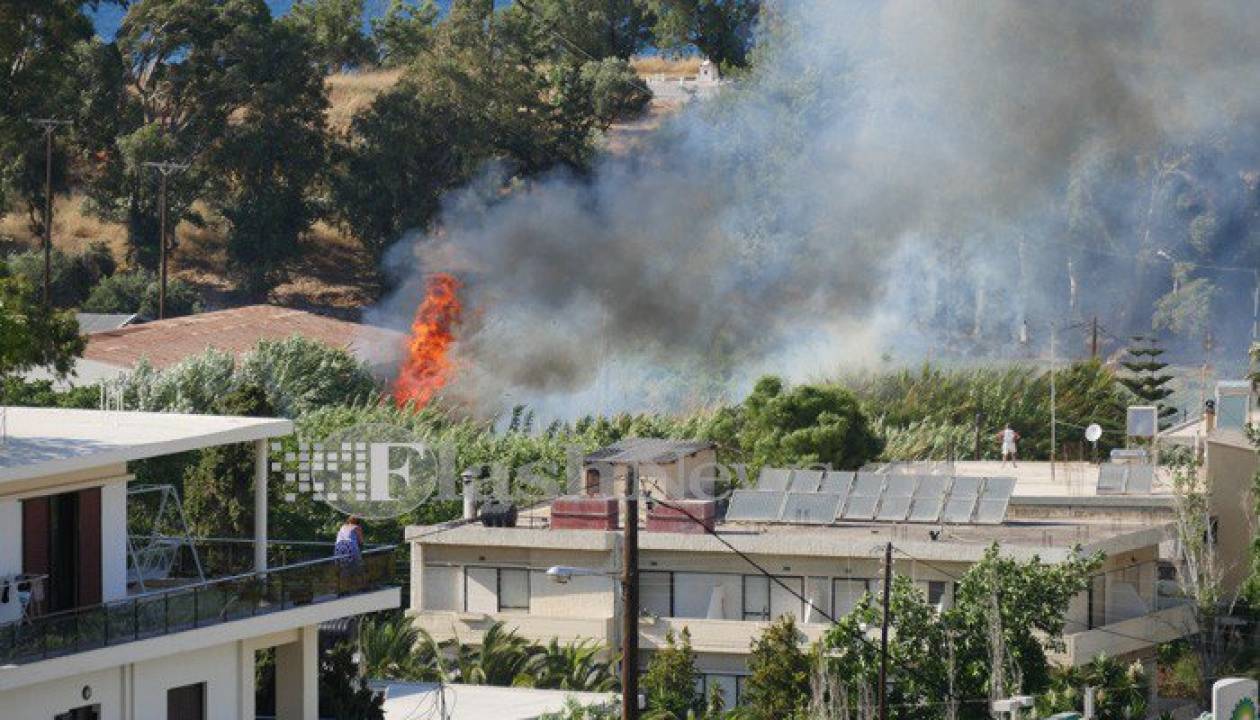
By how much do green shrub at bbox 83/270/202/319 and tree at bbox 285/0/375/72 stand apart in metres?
11.3

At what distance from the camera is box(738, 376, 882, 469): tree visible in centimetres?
5325

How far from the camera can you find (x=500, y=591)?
42875 mm

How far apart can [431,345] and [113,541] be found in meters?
48.6

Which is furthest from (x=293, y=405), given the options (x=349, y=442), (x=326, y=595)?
(x=326, y=595)

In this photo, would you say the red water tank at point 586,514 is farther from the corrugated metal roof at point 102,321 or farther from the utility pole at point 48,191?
the corrugated metal roof at point 102,321

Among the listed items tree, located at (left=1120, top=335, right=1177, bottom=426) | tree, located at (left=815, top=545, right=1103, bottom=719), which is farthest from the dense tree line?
tree, located at (left=815, top=545, right=1103, bottom=719)

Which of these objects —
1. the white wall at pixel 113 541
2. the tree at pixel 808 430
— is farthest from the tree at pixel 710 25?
the white wall at pixel 113 541

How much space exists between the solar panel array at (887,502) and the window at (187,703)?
15423 mm

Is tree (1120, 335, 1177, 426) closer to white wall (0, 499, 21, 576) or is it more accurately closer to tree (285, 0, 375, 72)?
tree (285, 0, 375, 72)

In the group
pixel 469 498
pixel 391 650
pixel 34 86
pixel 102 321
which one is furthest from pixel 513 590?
pixel 34 86

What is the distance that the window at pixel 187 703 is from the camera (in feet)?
94.0

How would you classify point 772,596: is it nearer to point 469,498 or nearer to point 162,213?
point 469,498

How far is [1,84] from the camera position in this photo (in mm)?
77000

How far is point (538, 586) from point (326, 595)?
1266 cm
